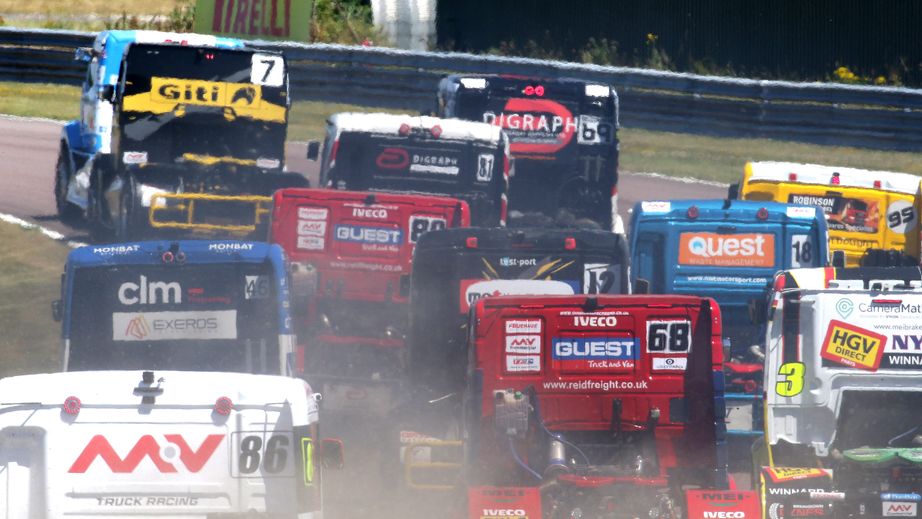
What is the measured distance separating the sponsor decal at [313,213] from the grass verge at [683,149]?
13.4 meters

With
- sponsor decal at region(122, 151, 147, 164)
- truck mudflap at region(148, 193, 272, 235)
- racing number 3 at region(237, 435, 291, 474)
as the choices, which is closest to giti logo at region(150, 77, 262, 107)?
sponsor decal at region(122, 151, 147, 164)

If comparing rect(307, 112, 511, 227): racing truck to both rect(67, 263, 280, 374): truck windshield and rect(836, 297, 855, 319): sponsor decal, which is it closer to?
rect(67, 263, 280, 374): truck windshield

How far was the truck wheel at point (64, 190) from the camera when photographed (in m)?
22.5

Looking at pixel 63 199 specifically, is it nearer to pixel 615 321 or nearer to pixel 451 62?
pixel 451 62

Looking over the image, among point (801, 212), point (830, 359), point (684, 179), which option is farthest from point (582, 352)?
point (684, 179)

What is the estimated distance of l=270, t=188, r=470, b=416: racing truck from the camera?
1481 cm

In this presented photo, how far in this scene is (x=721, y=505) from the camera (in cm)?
1081

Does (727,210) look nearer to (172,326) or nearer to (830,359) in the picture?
(830,359)

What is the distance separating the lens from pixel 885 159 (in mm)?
28438

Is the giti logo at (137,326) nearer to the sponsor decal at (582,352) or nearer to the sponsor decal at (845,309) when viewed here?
the sponsor decal at (582,352)

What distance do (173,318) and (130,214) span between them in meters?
6.88

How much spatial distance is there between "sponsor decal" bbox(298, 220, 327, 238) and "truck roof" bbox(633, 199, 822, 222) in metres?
3.06

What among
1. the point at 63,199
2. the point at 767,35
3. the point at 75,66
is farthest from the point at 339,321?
the point at 767,35

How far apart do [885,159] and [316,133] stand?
10.7 metres
